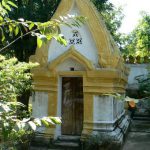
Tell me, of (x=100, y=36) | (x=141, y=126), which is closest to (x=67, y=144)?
(x=100, y=36)

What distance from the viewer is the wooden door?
1023cm

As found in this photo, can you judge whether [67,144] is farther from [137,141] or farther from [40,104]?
[137,141]

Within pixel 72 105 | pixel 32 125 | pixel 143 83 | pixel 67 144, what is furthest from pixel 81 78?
pixel 32 125

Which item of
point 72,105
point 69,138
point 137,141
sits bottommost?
point 137,141

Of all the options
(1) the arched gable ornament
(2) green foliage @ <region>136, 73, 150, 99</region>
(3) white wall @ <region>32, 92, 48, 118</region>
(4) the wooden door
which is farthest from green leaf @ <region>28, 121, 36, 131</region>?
(2) green foliage @ <region>136, 73, 150, 99</region>

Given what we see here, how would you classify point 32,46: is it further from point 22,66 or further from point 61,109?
point 22,66

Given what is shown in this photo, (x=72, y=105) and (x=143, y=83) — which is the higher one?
(x=143, y=83)

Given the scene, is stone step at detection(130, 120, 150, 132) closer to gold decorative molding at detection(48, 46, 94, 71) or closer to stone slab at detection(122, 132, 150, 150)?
stone slab at detection(122, 132, 150, 150)

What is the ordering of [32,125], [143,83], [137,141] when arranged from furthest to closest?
[143,83] < [137,141] < [32,125]

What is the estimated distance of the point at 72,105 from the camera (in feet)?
34.1

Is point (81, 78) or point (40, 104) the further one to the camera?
point (81, 78)

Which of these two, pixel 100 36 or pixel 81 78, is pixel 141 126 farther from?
pixel 100 36

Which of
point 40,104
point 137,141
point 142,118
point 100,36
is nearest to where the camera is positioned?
point 100,36

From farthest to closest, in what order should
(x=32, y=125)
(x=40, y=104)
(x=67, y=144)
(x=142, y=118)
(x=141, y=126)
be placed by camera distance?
(x=142, y=118) → (x=141, y=126) → (x=40, y=104) → (x=67, y=144) → (x=32, y=125)
